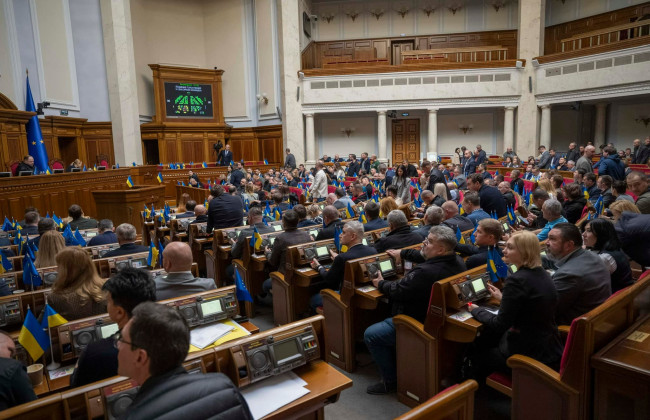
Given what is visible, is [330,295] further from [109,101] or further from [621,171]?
[109,101]

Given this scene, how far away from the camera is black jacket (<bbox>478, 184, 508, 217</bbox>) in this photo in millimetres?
6590

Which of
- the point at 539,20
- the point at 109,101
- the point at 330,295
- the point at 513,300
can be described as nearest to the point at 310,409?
the point at 513,300

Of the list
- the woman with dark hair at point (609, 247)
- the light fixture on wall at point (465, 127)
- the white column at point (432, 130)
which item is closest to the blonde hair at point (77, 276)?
the woman with dark hair at point (609, 247)

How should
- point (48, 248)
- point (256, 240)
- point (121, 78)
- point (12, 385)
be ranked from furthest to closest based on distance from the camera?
point (121, 78)
point (256, 240)
point (48, 248)
point (12, 385)

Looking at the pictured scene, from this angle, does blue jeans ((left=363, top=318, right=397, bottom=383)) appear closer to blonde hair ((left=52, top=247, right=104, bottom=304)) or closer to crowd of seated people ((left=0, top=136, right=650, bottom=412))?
crowd of seated people ((left=0, top=136, right=650, bottom=412))

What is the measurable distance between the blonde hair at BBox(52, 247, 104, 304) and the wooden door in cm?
1699

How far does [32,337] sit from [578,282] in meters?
3.39

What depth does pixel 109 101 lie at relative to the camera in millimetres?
15789

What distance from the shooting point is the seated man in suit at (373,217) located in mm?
5586

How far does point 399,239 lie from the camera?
4.50 metres

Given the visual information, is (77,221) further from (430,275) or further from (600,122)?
(600,122)

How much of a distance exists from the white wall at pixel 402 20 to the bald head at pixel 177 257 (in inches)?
775

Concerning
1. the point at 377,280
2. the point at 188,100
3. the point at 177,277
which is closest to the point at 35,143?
the point at 188,100

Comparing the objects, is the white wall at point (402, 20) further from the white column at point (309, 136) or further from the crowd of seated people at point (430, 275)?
the crowd of seated people at point (430, 275)
